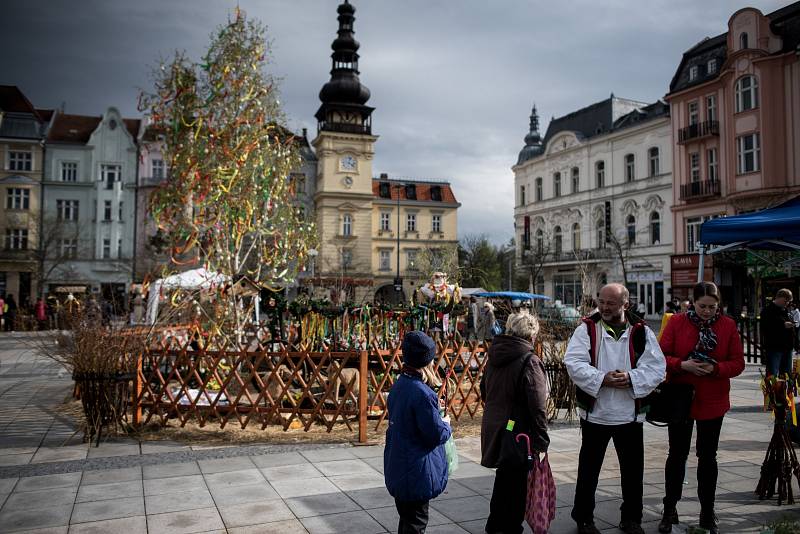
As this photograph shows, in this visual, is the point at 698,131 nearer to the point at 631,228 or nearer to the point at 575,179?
the point at 631,228

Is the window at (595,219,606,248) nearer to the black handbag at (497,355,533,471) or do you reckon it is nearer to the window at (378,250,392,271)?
the window at (378,250,392,271)

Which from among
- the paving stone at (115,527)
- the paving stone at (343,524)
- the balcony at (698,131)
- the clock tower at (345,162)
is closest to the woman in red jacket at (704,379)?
the paving stone at (343,524)

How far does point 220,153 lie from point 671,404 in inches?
379

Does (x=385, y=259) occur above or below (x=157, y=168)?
below

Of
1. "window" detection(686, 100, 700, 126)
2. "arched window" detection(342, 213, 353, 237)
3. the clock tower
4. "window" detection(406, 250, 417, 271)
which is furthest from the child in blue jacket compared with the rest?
"window" detection(406, 250, 417, 271)

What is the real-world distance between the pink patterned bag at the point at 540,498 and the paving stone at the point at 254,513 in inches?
77.9

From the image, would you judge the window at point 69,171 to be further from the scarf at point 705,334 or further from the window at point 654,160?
the scarf at point 705,334

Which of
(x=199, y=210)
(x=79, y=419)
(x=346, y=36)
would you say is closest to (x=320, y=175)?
(x=346, y=36)

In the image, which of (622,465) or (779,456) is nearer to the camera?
(622,465)

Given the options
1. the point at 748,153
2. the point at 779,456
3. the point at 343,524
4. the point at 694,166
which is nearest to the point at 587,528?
the point at 343,524

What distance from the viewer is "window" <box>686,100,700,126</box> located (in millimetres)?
34312

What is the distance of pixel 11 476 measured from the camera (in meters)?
6.17

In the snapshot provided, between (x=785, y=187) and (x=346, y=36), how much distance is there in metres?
36.8

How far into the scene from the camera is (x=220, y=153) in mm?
11812
